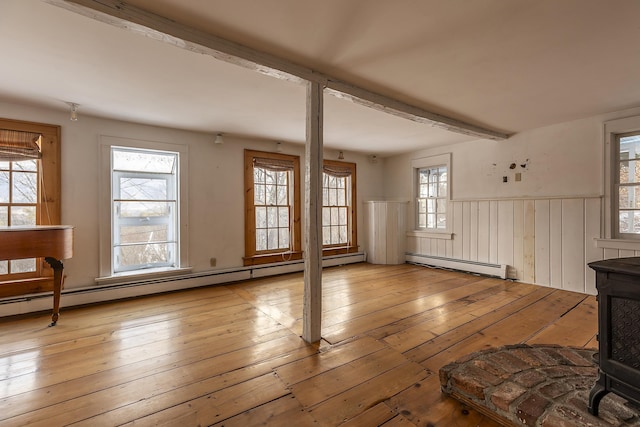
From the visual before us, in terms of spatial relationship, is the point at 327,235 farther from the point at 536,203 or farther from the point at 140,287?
the point at 536,203

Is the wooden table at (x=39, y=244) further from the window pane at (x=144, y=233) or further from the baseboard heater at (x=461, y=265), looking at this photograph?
the baseboard heater at (x=461, y=265)

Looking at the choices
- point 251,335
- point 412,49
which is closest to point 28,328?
point 251,335

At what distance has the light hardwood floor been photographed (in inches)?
62.8

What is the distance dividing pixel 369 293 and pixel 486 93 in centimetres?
270

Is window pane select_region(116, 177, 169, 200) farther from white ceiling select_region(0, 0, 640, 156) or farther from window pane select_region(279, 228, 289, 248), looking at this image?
window pane select_region(279, 228, 289, 248)

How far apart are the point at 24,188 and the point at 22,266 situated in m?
0.89

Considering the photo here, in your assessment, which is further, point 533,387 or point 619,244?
point 619,244

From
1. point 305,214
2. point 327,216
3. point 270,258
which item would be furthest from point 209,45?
point 327,216

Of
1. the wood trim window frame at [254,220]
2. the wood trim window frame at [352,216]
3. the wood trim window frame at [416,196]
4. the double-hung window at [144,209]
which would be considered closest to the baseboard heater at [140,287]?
the wood trim window frame at [254,220]

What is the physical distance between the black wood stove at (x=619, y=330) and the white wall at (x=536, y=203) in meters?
2.93

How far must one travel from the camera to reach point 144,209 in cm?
394

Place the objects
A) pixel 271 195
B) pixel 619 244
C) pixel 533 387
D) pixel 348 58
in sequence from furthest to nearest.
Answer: pixel 271 195, pixel 619 244, pixel 348 58, pixel 533 387

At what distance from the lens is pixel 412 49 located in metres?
2.06

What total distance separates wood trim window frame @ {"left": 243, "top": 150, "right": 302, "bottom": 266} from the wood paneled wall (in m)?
2.84
